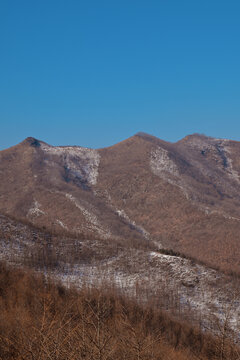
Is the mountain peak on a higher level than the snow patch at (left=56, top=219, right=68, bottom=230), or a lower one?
higher

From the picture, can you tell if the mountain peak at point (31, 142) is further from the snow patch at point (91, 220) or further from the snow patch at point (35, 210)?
the snow patch at point (35, 210)

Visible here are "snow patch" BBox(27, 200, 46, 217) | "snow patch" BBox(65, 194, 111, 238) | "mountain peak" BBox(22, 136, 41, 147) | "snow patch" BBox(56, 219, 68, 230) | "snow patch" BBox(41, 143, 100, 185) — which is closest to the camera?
"snow patch" BBox(56, 219, 68, 230)

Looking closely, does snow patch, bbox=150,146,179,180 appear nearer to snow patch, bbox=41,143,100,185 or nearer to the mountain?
the mountain

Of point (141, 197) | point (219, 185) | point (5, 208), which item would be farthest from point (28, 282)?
point (219, 185)

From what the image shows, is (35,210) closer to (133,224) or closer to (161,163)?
(133,224)

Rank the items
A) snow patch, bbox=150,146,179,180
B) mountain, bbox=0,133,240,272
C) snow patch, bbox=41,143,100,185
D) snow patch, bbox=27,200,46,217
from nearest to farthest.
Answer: mountain, bbox=0,133,240,272 → snow patch, bbox=27,200,46,217 → snow patch, bbox=150,146,179,180 → snow patch, bbox=41,143,100,185

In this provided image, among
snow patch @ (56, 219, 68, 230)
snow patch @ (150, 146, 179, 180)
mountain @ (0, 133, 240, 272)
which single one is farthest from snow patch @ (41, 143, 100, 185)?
snow patch @ (56, 219, 68, 230)

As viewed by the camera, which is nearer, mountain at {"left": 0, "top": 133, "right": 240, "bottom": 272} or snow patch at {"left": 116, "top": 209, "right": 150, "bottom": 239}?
mountain at {"left": 0, "top": 133, "right": 240, "bottom": 272}

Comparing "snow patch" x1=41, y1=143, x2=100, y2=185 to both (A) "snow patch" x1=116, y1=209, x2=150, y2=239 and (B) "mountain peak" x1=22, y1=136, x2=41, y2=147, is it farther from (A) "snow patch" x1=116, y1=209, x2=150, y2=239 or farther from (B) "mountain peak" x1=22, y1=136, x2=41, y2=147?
(A) "snow patch" x1=116, y1=209, x2=150, y2=239

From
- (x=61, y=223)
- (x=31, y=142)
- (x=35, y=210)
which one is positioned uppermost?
(x=31, y=142)

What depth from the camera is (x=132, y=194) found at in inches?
5768

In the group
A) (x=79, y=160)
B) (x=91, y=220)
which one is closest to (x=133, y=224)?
(x=91, y=220)

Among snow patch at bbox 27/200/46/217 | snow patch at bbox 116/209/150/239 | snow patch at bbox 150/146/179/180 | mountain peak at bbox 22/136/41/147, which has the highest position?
mountain peak at bbox 22/136/41/147

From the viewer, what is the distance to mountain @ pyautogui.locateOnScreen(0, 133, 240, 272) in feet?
343
